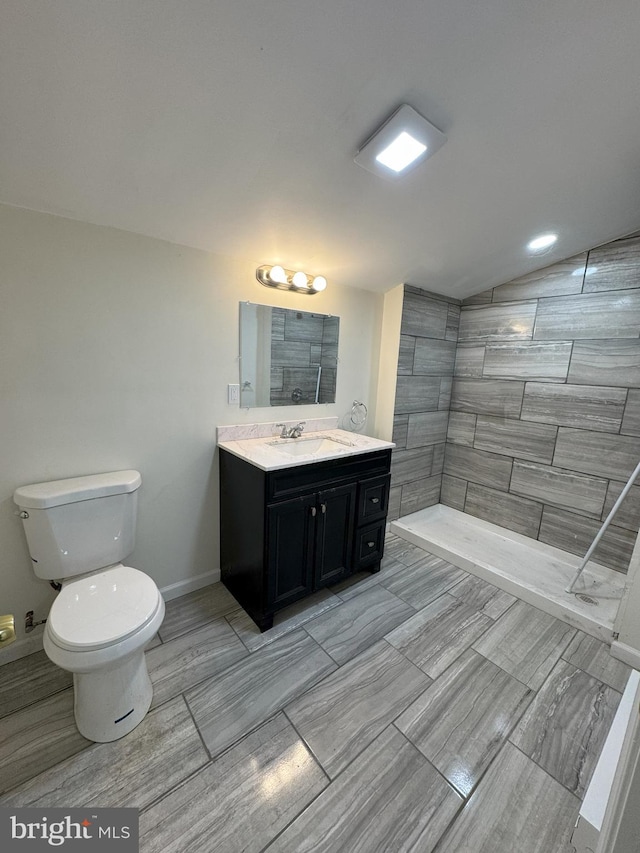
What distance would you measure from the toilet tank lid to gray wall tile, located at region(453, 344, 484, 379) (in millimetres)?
2598

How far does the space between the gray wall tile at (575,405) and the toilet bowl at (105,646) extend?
8.76ft

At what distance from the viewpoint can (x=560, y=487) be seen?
243 centimetres

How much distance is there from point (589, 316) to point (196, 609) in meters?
3.06

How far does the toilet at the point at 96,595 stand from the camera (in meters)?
1.13

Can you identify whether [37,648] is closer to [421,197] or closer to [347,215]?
[347,215]

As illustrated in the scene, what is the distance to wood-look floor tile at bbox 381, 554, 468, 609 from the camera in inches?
81.3

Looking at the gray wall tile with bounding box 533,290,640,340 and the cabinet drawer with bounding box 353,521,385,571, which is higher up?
the gray wall tile with bounding box 533,290,640,340

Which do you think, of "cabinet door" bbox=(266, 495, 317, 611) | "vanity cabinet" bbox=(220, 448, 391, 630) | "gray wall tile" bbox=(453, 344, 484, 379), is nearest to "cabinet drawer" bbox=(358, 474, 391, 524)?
"vanity cabinet" bbox=(220, 448, 391, 630)

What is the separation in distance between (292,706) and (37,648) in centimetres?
124

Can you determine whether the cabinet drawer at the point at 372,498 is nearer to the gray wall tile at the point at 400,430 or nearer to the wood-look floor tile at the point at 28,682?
the gray wall tile at the point at 400,430

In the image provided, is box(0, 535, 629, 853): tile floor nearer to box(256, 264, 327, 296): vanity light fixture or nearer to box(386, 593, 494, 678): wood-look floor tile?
box(386, 593, 494, 678): wood-look floor tile

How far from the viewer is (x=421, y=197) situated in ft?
5.04

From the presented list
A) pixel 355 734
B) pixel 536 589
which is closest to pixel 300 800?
pixel 355 734

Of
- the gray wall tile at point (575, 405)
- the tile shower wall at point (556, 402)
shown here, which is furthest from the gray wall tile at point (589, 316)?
the gray wall tile at point (575, 405)
